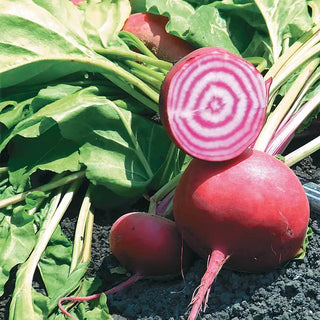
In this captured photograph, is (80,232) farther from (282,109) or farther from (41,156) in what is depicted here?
(282,109)

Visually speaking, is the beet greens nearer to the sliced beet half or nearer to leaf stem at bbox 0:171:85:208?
leaf stem at bbox 0:171:85:208

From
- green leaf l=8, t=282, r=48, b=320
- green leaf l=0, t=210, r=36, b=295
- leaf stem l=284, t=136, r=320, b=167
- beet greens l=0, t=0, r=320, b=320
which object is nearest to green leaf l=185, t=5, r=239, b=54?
beet greens l=0, t=0, r=320, b=320

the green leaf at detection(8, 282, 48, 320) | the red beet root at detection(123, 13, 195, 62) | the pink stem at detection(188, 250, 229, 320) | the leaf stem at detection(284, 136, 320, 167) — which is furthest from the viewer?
the red beet root at detection(123, 13, 195, 62)

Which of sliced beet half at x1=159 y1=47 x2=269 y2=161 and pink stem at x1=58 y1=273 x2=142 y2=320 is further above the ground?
sliced beet half at x1=159 y1=47 x2=269 y2=161

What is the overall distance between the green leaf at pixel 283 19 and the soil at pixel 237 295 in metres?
0.89

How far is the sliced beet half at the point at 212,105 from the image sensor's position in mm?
1955

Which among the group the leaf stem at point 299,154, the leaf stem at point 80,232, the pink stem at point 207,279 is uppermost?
the leaf stem at point 299,154

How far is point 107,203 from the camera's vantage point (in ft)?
7.98

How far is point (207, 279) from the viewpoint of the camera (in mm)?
1855

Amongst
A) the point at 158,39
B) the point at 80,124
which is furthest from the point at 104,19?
the point at 80,124

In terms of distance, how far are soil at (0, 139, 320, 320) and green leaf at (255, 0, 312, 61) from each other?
89 centimetres

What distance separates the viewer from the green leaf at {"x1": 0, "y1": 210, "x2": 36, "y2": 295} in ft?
6.98

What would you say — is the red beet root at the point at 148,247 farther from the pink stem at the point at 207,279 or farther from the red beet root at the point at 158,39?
the red beet root at the point at 158,39

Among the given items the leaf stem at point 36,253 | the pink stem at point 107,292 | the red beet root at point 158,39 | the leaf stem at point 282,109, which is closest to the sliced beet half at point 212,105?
the leaf stem at point 282,109
